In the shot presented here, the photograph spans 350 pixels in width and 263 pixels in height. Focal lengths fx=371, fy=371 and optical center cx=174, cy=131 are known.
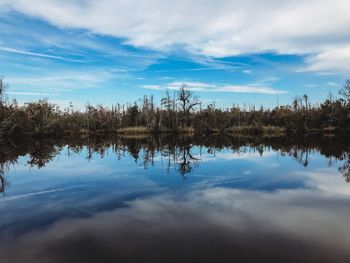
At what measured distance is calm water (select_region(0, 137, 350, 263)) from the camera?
740cm

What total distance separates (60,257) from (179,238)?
2550 mm

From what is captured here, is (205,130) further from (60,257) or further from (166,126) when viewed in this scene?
(60,257)

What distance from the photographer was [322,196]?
13016 millimetres

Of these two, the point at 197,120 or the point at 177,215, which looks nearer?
the point at 177,215

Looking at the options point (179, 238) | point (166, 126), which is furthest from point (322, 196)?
point (166, 126)

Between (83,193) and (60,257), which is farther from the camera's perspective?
(83,193)

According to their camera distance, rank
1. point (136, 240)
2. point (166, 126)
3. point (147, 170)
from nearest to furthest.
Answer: point (136, 240) < point (147, 170) < point (166, 126)

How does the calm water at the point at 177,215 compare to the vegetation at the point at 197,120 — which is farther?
the vegetation at the point at 197,120

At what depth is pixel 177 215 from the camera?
10312mm

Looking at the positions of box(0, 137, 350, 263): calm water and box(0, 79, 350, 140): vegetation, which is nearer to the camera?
box(0, 137, 350, 263): calm water

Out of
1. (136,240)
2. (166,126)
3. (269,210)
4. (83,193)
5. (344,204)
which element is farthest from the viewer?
(166,126)

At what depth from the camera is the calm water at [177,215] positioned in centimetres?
740

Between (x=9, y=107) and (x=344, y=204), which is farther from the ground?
(x=9, y=107)

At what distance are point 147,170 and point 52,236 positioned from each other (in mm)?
11850
